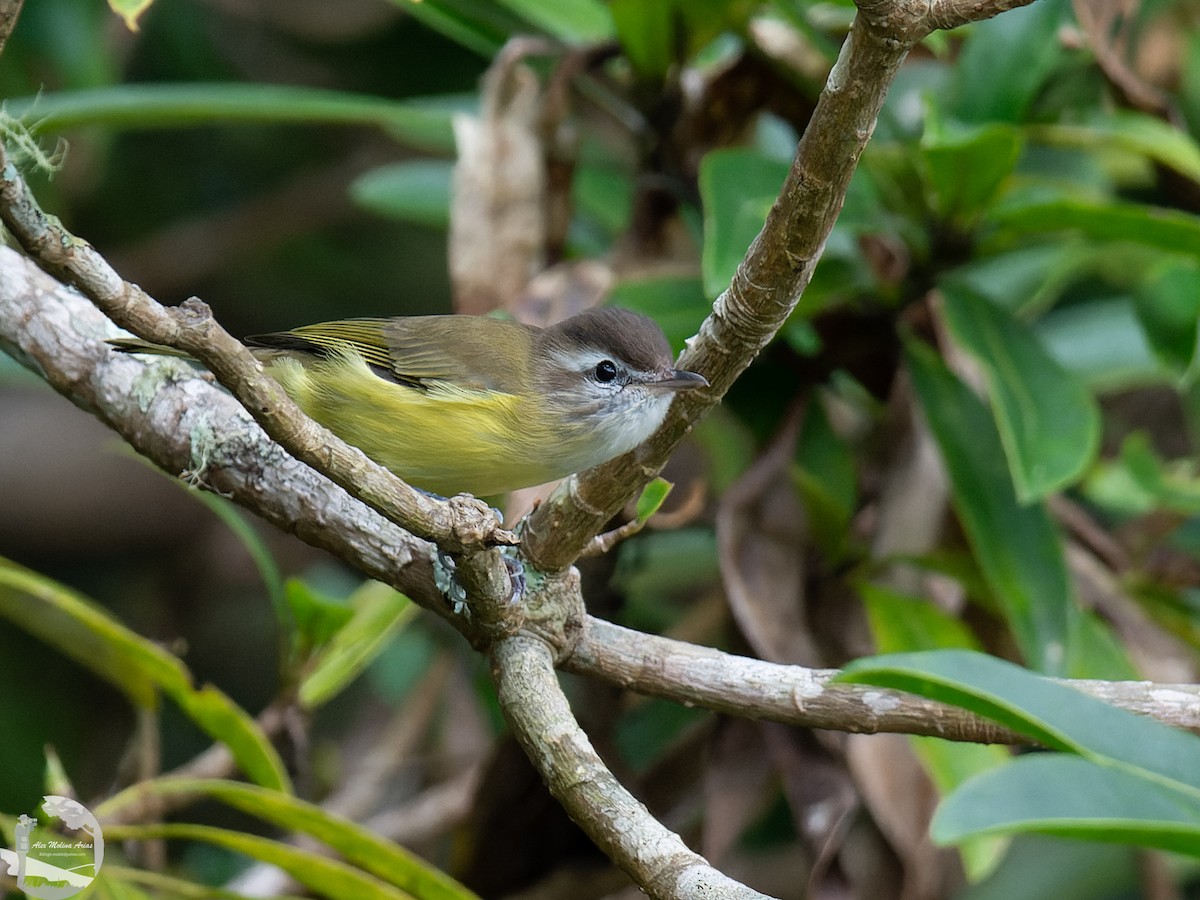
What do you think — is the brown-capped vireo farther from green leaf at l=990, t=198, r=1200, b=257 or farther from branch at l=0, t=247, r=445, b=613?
green leaf at l=990, t=198, r=1200, b=257

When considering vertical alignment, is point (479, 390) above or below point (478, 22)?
below

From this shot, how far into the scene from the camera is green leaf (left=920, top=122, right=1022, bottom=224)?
8.58 feet

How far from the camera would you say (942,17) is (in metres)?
1.47

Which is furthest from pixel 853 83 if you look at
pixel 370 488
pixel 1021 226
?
pixel 1021 226

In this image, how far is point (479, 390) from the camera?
2.78m

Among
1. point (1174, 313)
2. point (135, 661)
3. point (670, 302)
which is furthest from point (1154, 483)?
point (135, 661)

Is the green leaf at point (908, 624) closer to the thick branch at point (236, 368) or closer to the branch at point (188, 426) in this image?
the branch at point (188, 426)

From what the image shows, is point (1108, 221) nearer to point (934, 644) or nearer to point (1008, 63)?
point (1008, 63)

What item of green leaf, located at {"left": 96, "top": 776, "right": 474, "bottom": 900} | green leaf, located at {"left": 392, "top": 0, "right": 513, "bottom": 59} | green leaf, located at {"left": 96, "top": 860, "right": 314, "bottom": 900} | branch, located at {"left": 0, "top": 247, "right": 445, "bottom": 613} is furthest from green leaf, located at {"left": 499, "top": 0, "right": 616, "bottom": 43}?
green leaf, located at {"left": 96, "top": 860, "right": 314, "bottom": 900}

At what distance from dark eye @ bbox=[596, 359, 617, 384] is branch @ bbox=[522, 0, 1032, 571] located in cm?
69

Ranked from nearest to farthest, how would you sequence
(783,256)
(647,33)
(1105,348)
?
(783,256)
(647,33)
(1105,348)

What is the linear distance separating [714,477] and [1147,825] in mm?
2129

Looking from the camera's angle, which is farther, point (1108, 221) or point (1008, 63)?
point (1008, 63)

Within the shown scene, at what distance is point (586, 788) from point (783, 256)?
32.6 inches
